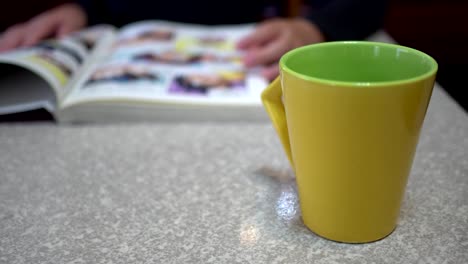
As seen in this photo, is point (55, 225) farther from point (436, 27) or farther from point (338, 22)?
point (436, 27)

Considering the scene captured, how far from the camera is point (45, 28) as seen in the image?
2.90ft

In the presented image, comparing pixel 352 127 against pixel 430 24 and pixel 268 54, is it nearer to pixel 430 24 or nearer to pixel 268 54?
pixel 268 54

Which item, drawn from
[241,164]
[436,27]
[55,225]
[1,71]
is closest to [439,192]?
[241,164]

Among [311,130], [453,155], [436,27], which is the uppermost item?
[311,130]

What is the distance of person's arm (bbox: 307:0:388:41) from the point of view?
2.71 ft

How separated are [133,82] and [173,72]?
0.07 m

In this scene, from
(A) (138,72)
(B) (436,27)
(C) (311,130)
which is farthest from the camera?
(B) (436,27)

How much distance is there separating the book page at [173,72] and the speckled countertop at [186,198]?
4 centimetres

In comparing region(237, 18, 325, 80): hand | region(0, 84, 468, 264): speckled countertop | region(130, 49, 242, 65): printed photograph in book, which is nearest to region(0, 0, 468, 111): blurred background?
region(237, 18, 325, 80): hand

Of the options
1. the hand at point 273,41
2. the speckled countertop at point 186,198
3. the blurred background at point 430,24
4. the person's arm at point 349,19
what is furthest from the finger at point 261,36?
the blurred background at point 430,24

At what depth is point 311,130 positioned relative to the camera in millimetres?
304

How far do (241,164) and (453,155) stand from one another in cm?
22

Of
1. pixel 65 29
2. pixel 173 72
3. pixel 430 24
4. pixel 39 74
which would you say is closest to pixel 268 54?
pixel 173 72

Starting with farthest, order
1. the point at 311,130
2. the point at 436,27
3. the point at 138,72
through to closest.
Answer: the point at 436,27
the point at 138,72
the point at 311,130
